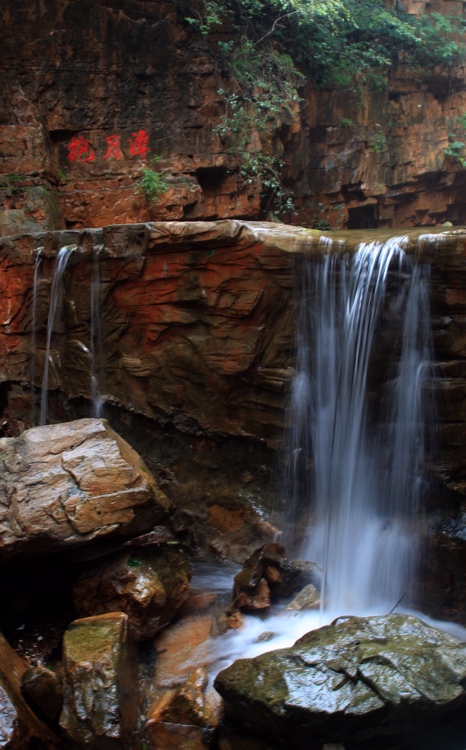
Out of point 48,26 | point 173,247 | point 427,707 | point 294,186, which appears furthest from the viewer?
point 294,186

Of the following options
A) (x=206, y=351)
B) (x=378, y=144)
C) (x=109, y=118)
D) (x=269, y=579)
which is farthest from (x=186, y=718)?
(x=378, y=144)

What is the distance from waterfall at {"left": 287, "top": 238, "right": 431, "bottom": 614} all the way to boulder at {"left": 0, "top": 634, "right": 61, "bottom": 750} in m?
2.73

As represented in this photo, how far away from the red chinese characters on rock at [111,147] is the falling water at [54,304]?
333 centimetres

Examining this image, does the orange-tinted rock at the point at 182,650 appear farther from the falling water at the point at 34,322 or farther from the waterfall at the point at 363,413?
the falling water at the point at 34,322

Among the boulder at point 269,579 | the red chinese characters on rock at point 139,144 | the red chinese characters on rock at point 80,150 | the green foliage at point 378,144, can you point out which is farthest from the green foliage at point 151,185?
the boulder at point 269,579

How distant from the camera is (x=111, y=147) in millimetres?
11008

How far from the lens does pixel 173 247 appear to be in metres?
7.34

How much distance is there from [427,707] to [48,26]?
36.1 feet

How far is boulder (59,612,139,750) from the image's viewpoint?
14.3 feet

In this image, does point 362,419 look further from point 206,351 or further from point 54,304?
point 54,304

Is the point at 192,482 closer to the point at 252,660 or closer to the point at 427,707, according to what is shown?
the point at 252,660

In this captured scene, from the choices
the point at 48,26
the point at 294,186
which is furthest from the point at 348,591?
the point at 48,26

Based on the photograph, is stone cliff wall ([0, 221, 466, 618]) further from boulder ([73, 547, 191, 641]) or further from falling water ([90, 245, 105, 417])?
boulder ([73, 547, 191, 641])

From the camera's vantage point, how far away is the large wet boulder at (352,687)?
13.6ft
